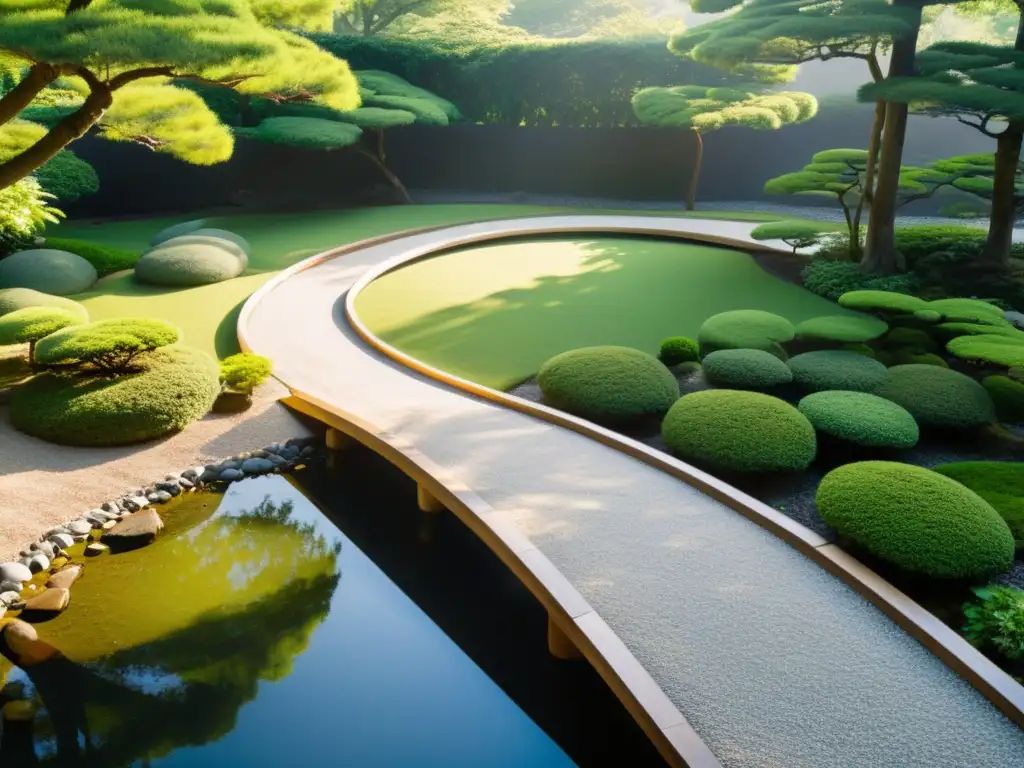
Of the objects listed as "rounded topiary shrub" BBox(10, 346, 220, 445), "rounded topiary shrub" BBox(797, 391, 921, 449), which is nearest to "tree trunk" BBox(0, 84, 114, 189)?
"rounded topiary shrub" BBox(10, 346, 220, 445)

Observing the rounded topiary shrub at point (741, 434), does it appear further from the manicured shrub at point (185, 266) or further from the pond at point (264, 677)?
the manicured shrub at point (185, 266)

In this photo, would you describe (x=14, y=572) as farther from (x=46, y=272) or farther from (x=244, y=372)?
(x=46, y=272)

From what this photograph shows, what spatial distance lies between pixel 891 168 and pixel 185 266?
10.4 meters

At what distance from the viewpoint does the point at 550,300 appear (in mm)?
11906

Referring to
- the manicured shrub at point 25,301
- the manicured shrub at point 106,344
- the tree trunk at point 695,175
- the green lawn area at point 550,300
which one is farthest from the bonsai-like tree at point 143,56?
the tree trunk at point 695,175

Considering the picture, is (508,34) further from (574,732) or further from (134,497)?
(574,732)

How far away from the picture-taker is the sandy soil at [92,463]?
666 cm

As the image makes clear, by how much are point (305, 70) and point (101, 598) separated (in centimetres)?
487

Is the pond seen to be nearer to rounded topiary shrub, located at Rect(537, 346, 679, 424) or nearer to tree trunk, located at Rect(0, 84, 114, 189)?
rounded topiary shrub, located at Rect(537, 346, 679, 424)

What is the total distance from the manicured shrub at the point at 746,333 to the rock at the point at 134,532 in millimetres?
5868

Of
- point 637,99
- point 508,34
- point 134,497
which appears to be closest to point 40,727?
point 134,497

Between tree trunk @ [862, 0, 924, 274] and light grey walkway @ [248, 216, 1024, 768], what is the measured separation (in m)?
7.45

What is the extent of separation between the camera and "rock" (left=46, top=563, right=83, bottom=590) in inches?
235

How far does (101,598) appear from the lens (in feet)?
19.5
